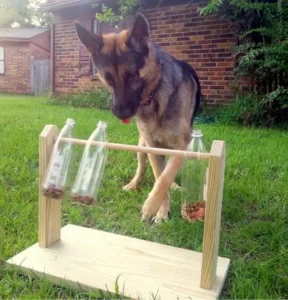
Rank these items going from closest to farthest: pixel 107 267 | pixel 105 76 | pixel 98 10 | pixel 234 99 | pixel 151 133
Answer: pixel 107 267 → pixel 105 76 → pixel 151 133 → pixel 234 99 → pixel 98 10

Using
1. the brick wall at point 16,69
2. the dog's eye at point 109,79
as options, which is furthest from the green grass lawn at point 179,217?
the brick wall at point 16,69

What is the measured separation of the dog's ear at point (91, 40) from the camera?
2.39 m

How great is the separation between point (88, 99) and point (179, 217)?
7.26 metres

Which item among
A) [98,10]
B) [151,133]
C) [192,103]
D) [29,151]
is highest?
[98,10]

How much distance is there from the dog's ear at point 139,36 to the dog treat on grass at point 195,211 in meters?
1.12

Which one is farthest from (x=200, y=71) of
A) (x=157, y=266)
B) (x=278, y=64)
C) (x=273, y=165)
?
(x=157, y=266)

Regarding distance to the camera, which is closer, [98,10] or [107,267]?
[107,267]

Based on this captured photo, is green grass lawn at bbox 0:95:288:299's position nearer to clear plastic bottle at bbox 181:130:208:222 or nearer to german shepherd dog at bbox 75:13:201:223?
clear plastic bottle at bbox 181:130:208:222

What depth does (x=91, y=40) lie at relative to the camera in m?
2.40

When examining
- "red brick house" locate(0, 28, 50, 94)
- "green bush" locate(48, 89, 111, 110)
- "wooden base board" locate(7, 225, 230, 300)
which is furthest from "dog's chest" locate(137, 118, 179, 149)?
"red brick house" locate(0, 28, 50, 94)

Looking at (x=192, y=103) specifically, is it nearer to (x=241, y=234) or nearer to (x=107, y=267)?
(x=241, y=234)

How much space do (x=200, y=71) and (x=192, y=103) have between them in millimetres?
4894

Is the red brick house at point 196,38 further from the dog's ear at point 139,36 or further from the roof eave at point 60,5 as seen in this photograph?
the dog's ear at point 139,36

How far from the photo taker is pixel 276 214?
248cm
